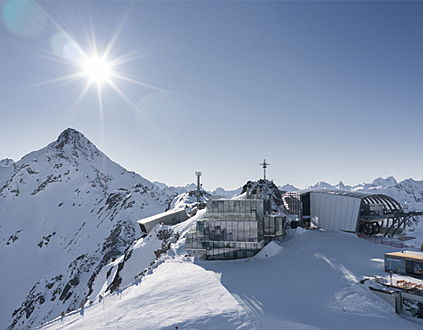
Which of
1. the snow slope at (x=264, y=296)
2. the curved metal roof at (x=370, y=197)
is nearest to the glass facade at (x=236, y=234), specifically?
the snow slope at (x=264, y=296)

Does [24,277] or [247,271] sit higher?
[247,271]

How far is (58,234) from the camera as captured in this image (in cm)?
12812

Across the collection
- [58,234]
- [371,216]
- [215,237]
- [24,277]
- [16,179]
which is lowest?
[24,277]

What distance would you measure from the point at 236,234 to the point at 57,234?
117984 mm

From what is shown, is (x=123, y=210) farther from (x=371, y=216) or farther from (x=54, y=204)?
(x=371, y=216)

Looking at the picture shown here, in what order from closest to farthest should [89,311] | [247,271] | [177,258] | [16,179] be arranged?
[89,311] → [247,271] → [177,258] → [16,179]

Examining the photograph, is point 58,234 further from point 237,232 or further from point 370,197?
point 370,197

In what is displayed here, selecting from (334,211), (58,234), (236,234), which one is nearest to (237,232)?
(236,234)

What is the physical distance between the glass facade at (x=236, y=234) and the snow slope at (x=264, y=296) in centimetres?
219

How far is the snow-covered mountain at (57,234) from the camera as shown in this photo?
285 ft

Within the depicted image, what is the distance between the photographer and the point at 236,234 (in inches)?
1545

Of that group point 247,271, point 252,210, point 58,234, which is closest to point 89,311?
point 247,271

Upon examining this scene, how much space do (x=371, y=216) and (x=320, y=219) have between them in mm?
7493

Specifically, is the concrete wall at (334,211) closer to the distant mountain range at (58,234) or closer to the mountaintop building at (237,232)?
the mountaintop building at (237,232)
